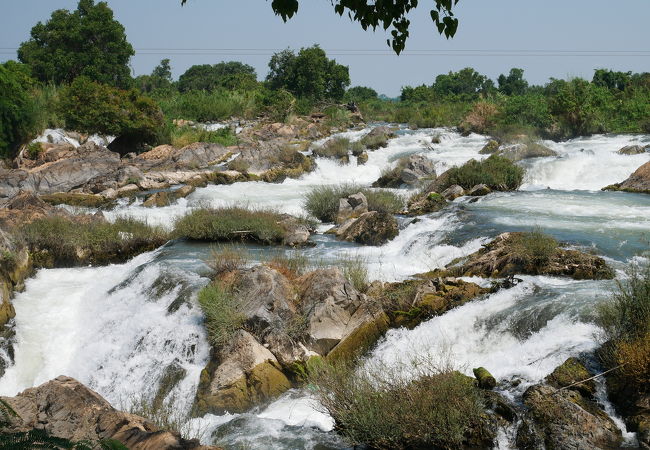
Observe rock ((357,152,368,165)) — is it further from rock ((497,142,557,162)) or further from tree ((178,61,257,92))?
tree ((178,61,257,92))

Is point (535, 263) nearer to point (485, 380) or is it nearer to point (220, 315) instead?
point (485, 380)

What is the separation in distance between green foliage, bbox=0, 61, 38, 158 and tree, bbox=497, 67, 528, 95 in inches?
2225

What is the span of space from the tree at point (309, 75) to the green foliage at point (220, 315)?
4330 cm

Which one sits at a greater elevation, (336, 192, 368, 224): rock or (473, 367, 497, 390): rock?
(336, 192, 368, 224): rock

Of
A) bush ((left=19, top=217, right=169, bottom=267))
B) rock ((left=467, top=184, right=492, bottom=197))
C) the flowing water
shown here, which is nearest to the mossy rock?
the flowing water

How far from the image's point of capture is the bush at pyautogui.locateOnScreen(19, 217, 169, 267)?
12969mm

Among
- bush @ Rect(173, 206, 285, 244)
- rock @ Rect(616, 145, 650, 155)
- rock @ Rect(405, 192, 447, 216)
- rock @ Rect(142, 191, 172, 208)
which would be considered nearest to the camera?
bush @ Rect(173, 206, 285, 244)

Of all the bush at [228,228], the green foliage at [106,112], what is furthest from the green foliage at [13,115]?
the bush at [228,228]

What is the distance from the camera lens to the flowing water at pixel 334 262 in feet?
21.9

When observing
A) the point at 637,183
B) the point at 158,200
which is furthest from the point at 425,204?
the point at 158,200

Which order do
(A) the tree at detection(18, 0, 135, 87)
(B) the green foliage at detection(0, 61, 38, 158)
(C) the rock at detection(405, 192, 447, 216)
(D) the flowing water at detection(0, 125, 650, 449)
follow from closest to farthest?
1. (D) the flowing water at detection(0, 125, 650, 449)
2. (C) the rock at detection(405, 192, 447, 216)
3. (B) the green foliage at detection(0, 61, 38, 158)
4. (A) the tree at detection(18, 0, 135, 87)

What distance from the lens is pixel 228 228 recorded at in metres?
13.7

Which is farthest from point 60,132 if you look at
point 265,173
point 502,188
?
point 502,188

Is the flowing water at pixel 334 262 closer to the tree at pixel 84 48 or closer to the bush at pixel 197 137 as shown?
the bush at pixel 197 137
